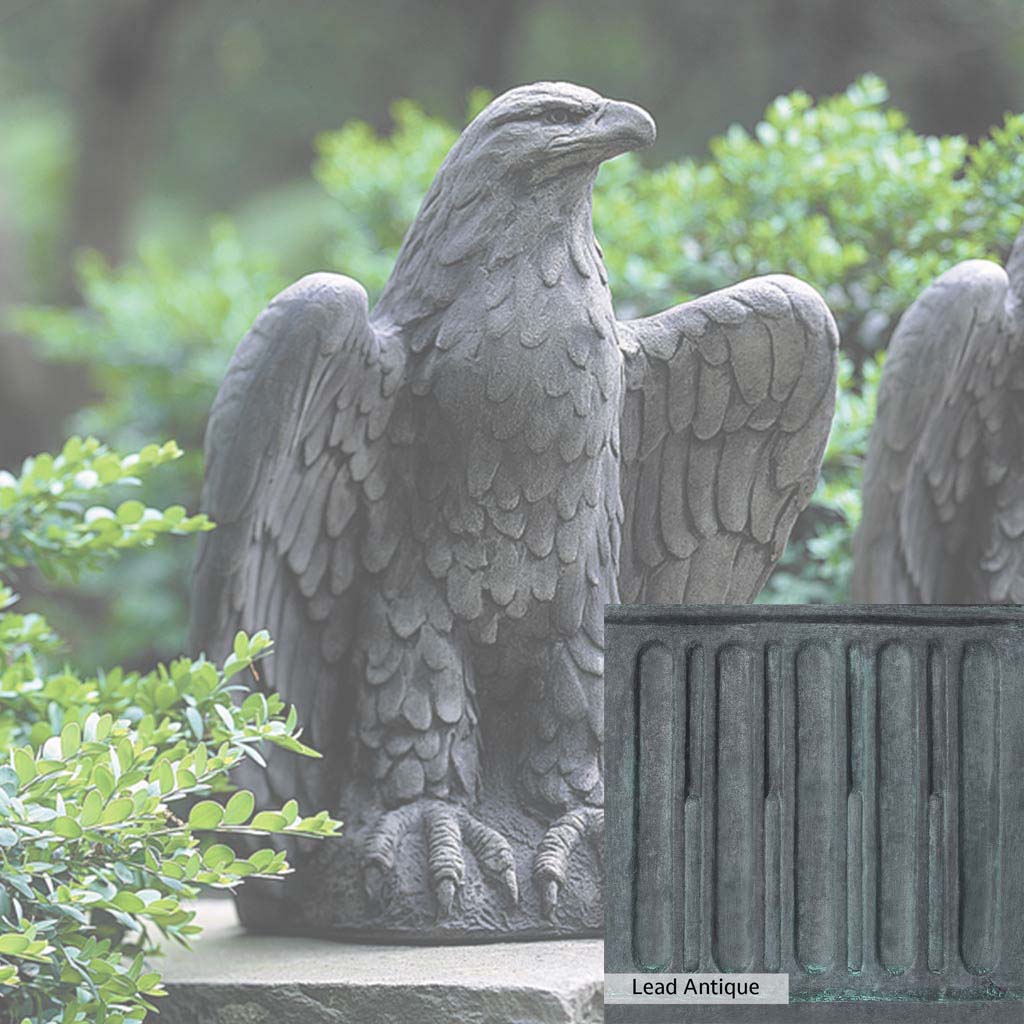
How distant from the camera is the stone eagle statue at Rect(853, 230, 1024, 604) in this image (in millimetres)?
2430

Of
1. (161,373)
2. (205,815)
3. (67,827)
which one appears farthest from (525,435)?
(161,373)

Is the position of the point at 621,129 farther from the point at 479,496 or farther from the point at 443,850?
the point at 443,850

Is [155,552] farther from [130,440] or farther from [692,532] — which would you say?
[692,532]

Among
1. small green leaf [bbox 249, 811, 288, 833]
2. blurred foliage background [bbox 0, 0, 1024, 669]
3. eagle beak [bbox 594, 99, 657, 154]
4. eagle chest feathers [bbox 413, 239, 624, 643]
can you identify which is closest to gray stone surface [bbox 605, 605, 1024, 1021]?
Result: small green leaf [bbox 249, 811, 288, 833]

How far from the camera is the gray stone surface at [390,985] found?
5.85 ft

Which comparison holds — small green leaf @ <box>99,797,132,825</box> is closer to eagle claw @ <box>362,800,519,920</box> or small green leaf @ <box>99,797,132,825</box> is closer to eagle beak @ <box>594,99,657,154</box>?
eagle claw @ <box>362,800,519,920</box>

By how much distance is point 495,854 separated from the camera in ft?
6.67

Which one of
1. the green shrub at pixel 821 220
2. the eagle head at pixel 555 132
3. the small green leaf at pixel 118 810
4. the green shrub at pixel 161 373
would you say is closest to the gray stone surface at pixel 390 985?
the small green leaf at pixel 118 810

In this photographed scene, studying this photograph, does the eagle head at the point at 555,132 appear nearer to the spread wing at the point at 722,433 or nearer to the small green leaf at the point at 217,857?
the spread wing at the point at 722,433

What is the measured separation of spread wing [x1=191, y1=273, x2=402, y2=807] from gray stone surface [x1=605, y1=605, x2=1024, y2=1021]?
1.96 ft

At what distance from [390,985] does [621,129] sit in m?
1.07

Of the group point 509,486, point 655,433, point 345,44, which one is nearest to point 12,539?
point 509,486

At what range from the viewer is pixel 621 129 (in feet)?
6.68

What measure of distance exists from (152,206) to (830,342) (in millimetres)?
7461
